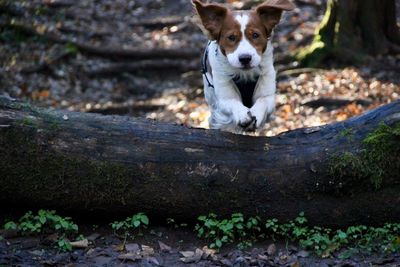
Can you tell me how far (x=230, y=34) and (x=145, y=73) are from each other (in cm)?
795

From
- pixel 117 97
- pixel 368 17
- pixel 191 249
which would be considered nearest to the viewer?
pixel 191 249

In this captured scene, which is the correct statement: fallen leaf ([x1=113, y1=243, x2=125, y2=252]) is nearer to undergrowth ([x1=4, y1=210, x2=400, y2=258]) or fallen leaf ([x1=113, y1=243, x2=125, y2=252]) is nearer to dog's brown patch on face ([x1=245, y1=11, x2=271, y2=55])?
undergrowth ([x1=4, y1=210, x2=400, y2=258])

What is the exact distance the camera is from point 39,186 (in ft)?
17.2

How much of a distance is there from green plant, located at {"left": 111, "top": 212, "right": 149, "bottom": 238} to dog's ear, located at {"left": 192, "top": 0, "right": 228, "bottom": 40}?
181cm

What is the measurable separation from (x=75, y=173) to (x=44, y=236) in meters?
0.57

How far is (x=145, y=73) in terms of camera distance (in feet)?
44.4

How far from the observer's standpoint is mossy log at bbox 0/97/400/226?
17.1 ft

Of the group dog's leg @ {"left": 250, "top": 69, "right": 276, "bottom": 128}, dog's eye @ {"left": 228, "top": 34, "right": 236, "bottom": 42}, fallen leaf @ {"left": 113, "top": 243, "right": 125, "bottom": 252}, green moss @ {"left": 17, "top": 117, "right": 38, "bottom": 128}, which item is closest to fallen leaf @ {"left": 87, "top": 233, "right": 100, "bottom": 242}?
fallen leaf @ {"left": 113, "top": 243, "right": 125, "bottom": 252}

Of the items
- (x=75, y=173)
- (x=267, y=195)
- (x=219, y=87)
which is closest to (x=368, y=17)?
(x=219, y=87)

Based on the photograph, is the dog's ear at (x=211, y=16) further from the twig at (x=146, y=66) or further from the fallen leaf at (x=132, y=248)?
the twig at (x=146, y=66)

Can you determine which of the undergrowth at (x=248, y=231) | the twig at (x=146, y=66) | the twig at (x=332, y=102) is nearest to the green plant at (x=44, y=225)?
the undergrowth at (x=248, y=231)

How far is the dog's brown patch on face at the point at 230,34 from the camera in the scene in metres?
5.69

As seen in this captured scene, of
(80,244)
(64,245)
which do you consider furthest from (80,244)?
(64,245)

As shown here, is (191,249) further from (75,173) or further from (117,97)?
(117,97)
